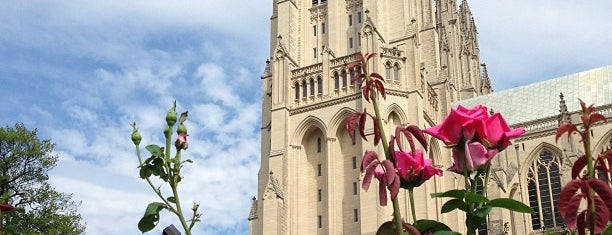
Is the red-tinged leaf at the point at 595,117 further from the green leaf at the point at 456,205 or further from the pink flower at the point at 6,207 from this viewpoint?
the pink flower at the point at 6,207

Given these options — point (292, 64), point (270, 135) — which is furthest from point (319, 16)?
point (270, 135)

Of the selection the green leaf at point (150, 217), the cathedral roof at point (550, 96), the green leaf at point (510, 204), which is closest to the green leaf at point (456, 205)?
the green leaf at point (510, 204)

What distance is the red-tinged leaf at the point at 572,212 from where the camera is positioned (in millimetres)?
2768

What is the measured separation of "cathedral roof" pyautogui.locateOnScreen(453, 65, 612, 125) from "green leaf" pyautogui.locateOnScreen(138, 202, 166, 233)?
44385 millimetres

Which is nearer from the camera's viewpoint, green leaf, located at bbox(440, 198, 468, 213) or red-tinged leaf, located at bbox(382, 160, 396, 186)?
red-tinged leaf, located at bbox(382, 160, 396, 186)

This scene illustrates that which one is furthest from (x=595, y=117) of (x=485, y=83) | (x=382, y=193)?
(x=485, y=83)

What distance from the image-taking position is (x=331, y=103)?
41.0 metres

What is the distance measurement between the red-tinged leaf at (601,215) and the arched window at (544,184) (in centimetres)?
4003

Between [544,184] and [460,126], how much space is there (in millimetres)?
41568

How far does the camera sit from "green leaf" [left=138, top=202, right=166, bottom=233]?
3717mm

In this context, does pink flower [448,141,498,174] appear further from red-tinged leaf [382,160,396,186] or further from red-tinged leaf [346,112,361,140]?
red-tinged leaf [346,112,361,140]

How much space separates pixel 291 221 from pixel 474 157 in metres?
36.4

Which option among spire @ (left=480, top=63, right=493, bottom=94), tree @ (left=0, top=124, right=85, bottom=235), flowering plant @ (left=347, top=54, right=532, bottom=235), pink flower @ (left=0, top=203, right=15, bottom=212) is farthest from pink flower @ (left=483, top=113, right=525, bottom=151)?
spire @ (left=480, top=63, right=493, bottom=94)

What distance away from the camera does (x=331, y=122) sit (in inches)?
1593
